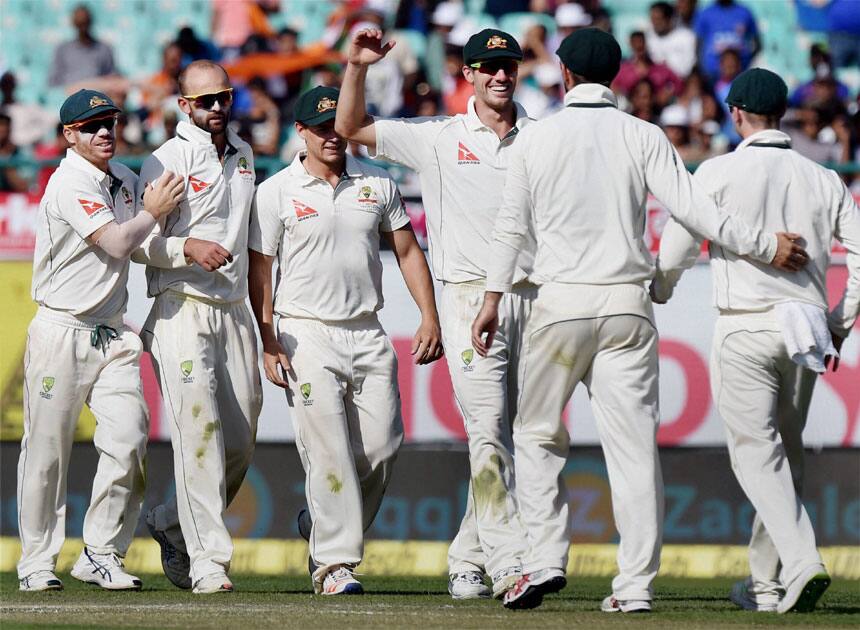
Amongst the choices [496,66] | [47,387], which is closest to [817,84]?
[496,66]

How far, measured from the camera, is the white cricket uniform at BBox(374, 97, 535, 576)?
22.3 feet

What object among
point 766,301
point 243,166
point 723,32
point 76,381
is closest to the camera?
point 766,301

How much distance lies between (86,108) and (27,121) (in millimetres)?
7665

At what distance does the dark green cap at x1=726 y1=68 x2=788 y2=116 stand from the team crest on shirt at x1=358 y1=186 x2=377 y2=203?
1.81 m

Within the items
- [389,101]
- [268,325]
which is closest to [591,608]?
[268,325]

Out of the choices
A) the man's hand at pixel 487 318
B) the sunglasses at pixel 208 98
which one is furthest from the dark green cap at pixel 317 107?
the man's hand at pixel 487 318

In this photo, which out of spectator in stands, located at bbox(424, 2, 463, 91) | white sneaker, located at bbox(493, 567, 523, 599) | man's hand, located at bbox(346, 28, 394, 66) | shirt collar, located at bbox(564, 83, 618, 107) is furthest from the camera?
spectator in stands, located at bbox(424, 2, 463, 91)

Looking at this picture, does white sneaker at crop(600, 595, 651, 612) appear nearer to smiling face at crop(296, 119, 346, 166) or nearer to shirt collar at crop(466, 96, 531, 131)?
shirt collar at crop(466, 96, 531, 131)

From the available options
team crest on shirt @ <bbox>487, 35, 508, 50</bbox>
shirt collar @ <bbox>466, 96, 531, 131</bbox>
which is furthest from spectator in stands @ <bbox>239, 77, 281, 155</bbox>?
team crest on shirt @ <bbox>487, 35, 508, 50</bbox>

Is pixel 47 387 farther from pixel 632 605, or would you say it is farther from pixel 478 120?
pixel 632 605

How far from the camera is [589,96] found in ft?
19.9

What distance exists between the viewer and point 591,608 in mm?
6223

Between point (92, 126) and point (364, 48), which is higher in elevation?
point (364, 48)

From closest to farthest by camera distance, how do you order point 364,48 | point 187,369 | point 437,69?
point 364,48 < point 187,369 < point 437,69
